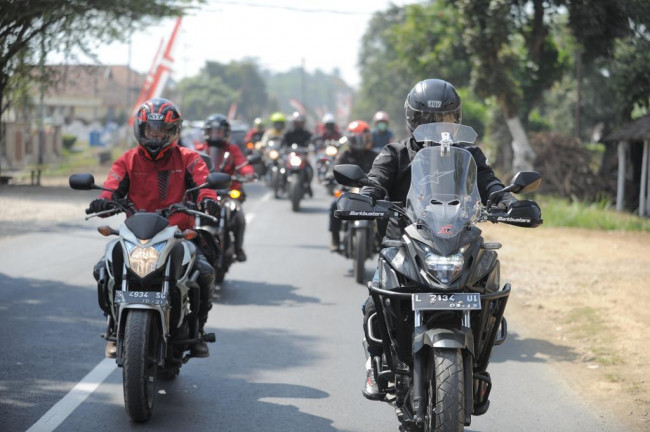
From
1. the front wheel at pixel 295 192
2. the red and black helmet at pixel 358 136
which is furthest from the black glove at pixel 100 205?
the front wheel at pixel 295 192

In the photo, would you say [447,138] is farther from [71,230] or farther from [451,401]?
[71,230]

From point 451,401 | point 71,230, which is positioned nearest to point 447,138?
point 451,401

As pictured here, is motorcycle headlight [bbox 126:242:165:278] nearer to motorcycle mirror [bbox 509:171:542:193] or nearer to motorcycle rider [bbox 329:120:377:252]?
motorcycle mirror [bbox 509:171:542:193]

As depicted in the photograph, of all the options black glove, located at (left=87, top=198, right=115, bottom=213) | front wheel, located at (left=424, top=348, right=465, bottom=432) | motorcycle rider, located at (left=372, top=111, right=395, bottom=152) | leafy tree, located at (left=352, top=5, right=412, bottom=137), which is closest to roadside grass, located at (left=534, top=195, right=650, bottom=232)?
motorcycle rider, located at (left=372, top=111, right=395, bottom=152)

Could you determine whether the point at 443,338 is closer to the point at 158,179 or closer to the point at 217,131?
the point at 158,179

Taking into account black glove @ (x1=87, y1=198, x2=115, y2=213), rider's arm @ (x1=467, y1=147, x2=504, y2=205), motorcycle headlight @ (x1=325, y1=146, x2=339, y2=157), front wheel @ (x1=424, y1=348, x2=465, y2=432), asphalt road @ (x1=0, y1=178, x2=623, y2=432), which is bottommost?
asphalt road @ (x1=0, y1=178, x2=623, y2=432)

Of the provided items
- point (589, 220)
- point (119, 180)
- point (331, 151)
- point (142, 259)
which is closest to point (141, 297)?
point (142, 259)

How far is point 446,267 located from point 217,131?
7.63m

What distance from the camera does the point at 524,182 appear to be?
535 cm

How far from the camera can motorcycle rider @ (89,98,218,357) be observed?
709cm

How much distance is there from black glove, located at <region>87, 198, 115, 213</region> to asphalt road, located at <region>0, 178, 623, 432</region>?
1.23m

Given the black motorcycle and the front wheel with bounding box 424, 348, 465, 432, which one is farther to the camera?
the black motorcycle

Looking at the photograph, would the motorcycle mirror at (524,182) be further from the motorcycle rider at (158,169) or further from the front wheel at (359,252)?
the front wheel at (359,252)

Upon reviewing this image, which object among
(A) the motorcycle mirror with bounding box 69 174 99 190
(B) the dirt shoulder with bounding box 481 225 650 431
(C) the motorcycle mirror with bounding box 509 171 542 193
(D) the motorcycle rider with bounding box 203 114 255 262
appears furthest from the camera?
(D) the motorcycle rider with bounding box 203 114 255 262
